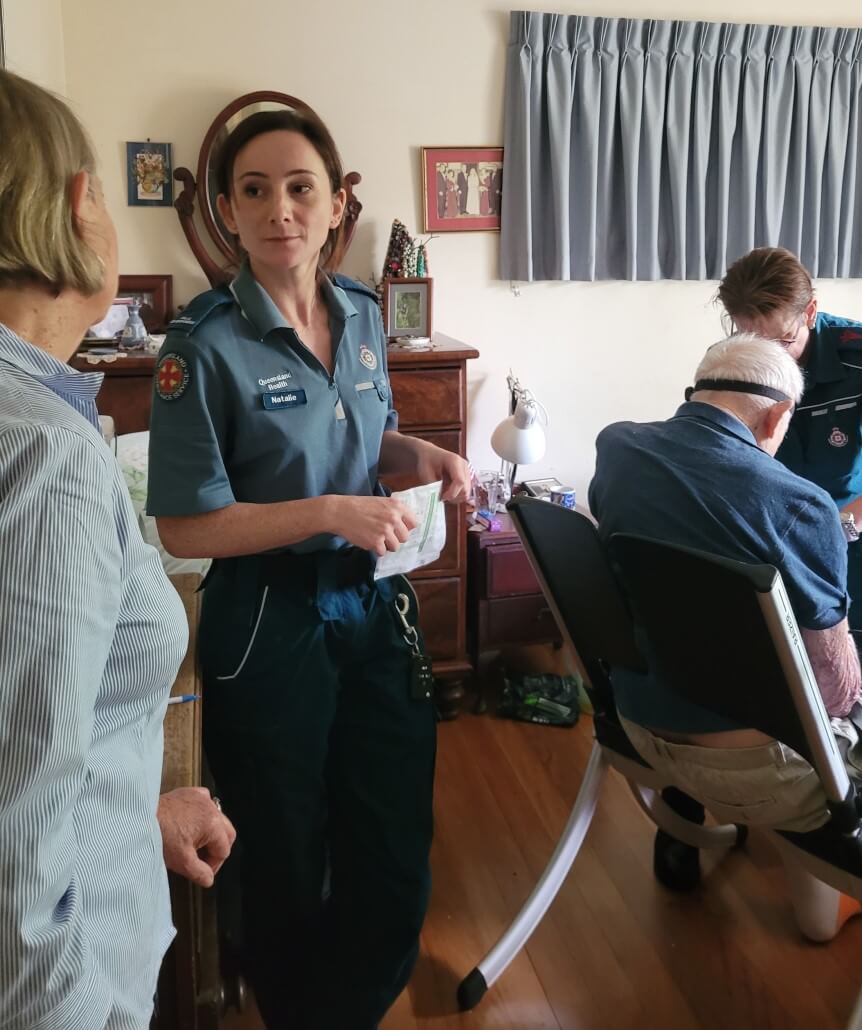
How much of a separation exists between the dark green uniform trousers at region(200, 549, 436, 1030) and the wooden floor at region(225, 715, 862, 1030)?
10.1 inches

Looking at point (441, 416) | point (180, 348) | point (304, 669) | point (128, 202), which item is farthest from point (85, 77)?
point (304, 669)

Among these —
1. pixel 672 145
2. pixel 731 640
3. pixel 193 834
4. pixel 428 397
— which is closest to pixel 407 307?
pixel 428 397

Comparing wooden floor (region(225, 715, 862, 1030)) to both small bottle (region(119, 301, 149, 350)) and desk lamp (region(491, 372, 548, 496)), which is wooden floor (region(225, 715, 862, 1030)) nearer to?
desk lamp (region(491, 372, 548, 496))

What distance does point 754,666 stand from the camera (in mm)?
1267

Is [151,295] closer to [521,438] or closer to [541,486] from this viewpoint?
[521,438]

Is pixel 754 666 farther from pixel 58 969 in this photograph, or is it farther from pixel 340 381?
pixel 58 969

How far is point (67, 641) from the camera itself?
0.57 m

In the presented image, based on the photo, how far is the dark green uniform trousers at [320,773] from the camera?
133 cm

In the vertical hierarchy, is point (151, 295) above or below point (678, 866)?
above

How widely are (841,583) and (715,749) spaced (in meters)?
0.35

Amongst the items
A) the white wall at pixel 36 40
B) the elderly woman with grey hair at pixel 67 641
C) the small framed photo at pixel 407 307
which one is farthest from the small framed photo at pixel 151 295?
the elderly woman with grey hair at pixel 67 641

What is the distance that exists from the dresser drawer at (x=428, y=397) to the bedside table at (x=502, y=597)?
17.4 inches

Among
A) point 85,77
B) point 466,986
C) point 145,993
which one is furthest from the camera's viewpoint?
point 85,77

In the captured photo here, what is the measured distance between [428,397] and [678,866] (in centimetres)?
147
